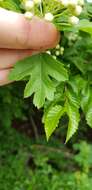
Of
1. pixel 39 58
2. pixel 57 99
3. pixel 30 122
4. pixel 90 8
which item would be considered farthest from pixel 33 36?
pixel 30 122

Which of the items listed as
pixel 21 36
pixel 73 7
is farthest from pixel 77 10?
pixel 21 36

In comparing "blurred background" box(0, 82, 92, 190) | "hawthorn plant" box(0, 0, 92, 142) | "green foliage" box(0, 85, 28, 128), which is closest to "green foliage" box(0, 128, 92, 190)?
"blurred background" box(0, 82, 92, 190)

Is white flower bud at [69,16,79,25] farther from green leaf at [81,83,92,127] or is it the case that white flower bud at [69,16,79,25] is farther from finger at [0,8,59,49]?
green leaf at [81,83,92,127]

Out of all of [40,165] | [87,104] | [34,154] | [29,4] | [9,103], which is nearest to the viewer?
[29,4]

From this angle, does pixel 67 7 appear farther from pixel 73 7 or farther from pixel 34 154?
pixel 34 154

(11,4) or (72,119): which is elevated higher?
(11,4)

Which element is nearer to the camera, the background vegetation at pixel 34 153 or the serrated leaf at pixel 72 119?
the serrated leaf at pixel 72 119

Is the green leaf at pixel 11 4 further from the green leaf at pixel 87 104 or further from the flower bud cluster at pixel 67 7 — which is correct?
the green leaf at pixel 87 104

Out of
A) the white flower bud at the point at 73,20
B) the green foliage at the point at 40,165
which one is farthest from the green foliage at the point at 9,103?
the white flower bud at the point at 73,20
